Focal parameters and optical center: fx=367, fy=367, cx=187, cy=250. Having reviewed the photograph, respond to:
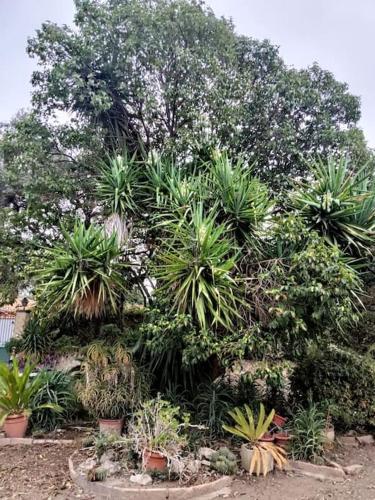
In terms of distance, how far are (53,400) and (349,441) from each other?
4552 mm

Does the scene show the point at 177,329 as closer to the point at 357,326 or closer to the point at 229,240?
the point at 229,240

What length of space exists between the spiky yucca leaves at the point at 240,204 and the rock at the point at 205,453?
2.79m

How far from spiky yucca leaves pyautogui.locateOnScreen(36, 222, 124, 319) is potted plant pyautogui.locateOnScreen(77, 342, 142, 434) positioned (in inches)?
27.0

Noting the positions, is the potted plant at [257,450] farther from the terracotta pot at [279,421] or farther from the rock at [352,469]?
the rock at [352,469]

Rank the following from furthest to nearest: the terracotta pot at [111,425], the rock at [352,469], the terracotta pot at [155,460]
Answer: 1. the terracotta pot at [111,425]
2. the rock at [352,469]
3. the terracotta pot at [155,460]

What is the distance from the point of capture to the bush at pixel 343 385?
5.57 meters

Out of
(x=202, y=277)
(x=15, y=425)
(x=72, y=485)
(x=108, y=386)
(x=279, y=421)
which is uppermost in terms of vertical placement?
(x=202, y=277)

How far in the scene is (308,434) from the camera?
473 cm

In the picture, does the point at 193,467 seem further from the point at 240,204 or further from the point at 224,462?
the point at 240,204

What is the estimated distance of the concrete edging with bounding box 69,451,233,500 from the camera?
144 inches

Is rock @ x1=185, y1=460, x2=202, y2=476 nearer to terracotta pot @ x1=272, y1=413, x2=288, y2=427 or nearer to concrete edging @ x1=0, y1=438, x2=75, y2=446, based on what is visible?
terracotta pot @ x1=272, y1=413, x2=288, y2=427

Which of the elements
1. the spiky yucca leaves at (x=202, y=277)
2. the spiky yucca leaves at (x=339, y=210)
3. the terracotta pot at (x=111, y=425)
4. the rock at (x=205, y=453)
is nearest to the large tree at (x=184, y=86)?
the spiky yucca leaves at (x=339, y=210)

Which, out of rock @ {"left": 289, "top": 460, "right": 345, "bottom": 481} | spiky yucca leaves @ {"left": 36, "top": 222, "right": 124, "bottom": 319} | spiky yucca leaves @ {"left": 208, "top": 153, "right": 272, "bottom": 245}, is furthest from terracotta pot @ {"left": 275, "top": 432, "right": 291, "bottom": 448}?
spiky yucca leaves @ {"left": 36, "top": 222, "right": 124, "bottom": 319}

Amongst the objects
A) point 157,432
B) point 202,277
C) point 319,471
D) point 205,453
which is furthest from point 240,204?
point 319,471
